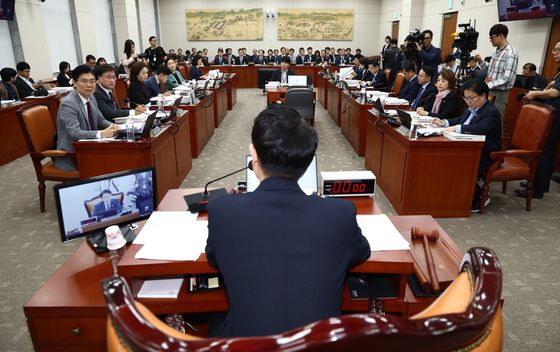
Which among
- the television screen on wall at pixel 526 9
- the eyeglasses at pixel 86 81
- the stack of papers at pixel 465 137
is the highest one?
the television screen on wall at pixel 526 9

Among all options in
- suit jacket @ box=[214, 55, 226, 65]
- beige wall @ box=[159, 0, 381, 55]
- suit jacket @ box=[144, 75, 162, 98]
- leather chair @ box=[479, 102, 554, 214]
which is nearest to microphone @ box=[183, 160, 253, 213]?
leather chair @ box=[479, 102, 554, 214]

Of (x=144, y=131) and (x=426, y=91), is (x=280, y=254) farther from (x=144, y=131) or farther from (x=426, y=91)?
(x=426, y=91)

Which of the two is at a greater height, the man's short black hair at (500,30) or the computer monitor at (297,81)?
the man's short black hair at (500,30)

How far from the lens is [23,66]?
5.91 m

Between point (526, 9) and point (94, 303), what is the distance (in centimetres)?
678

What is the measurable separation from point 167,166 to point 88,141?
74 cm

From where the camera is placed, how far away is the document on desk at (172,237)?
1.42 metres

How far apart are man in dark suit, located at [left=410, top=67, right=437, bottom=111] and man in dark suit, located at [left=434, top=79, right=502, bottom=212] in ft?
3.71

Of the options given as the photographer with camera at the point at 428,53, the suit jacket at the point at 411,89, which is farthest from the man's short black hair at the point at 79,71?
the photographer with camera at the point at 428,53

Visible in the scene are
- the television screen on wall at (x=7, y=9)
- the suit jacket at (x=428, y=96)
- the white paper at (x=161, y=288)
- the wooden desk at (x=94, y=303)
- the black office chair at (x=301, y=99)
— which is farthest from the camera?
the television screen on wall at (x=7, y=9)

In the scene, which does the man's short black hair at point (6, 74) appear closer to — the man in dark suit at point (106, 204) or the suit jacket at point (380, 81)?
the man in dark suit at point (106, 204)

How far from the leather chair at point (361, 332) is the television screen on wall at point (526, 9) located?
606 cm

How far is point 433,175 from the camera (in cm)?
323

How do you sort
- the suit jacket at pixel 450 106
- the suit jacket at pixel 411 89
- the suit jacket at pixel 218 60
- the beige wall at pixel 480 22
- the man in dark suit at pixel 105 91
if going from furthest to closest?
the suit jacket at pixel 218 60
the beige wall at pixel 480 22
the suit jacket at pixel 411 89
the suit jacket at pixel 450 106
the man in dark suit at pixel 105 91
